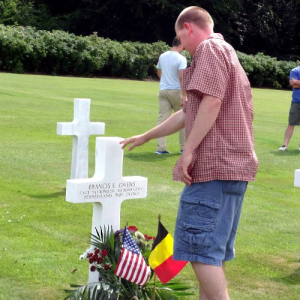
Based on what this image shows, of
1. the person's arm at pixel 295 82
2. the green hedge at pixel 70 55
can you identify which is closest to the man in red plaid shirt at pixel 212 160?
the person's arm at pixel 295 82

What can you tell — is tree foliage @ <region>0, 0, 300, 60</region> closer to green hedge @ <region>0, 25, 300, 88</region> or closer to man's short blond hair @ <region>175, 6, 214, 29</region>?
green hedge @ <region>0, 25, 300, 88</region>

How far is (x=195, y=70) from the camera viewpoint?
3.93 m

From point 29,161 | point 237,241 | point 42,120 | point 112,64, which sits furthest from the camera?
point 112,64

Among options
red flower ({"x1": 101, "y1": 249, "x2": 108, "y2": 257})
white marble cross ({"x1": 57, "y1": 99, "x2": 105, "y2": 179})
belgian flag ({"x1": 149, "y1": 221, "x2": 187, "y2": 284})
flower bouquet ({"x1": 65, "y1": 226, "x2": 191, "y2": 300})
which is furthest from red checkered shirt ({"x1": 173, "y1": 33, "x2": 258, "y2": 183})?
white marble cross ({"x1": 57, "y1": 99, "x2": 105, "y2": 179})

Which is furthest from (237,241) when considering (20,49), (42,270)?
(20,49)

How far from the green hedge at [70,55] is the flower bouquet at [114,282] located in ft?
96.0

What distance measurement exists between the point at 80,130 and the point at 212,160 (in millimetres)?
4147

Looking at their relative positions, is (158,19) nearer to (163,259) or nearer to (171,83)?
(171,83)

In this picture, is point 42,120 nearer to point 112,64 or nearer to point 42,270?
point 42,270

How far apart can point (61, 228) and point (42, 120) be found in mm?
9110

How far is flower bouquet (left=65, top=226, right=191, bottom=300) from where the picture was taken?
4613 mm

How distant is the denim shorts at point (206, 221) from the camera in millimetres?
3895

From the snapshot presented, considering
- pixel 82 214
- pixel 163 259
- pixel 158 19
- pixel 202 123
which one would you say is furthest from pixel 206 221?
pixel 158 19

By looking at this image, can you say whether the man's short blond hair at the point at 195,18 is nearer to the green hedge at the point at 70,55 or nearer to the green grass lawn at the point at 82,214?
the green grass lawn at the point at 82,214
